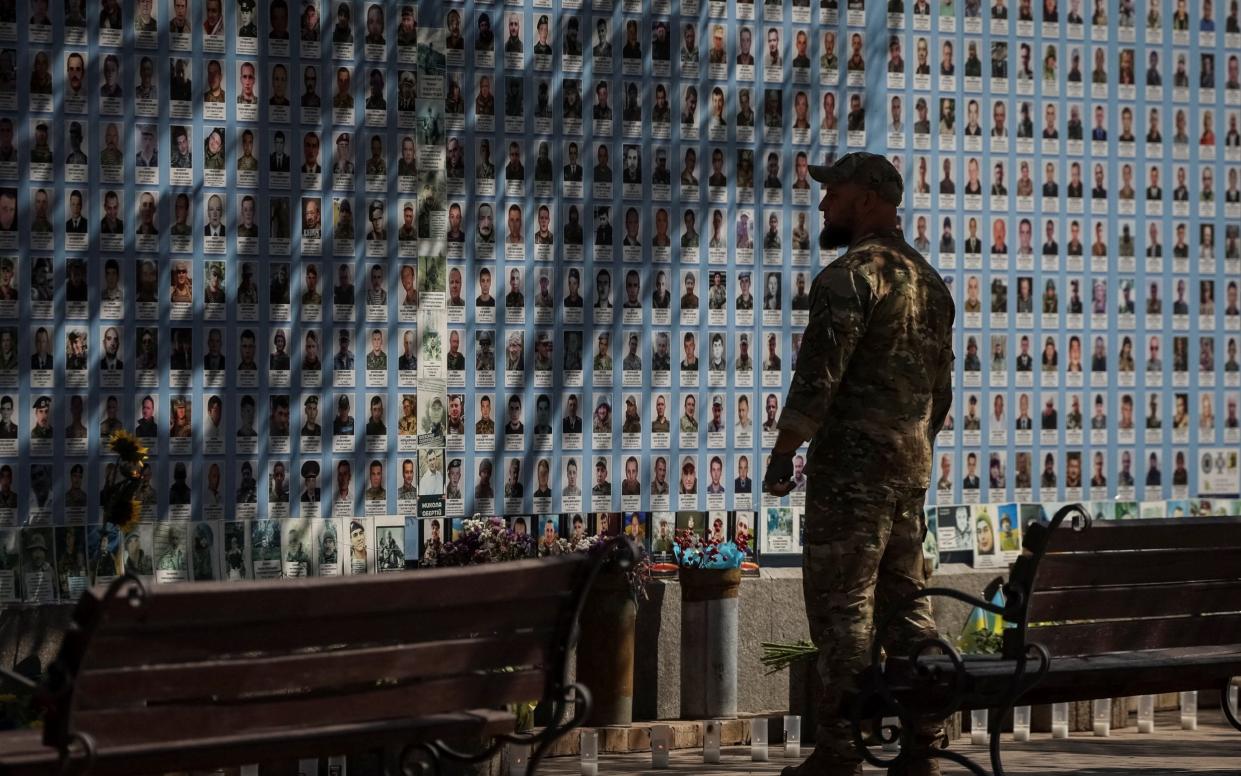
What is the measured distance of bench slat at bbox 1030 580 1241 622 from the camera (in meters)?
6.27

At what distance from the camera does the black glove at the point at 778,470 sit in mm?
6554

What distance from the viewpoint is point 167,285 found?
8.10 meters

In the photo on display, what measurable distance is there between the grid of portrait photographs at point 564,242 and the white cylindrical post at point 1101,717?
119 centimetres

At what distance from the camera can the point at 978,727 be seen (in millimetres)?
8617

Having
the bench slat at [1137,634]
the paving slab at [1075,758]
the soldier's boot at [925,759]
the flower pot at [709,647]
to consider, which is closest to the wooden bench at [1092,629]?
the bench slat at [1137,634]

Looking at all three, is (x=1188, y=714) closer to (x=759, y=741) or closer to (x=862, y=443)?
(x=759, y=741)

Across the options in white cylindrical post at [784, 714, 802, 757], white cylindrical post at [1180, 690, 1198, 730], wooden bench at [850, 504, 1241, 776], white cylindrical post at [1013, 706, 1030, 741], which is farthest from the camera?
white cylindrical post at [1180, 690, 1198, 730]

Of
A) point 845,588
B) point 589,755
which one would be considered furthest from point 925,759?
point 589,755

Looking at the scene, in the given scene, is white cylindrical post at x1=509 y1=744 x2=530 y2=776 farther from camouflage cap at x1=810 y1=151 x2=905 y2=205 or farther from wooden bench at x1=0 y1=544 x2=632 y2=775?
camouflage cap at x1=810 y1=151 x2=905 y2=205

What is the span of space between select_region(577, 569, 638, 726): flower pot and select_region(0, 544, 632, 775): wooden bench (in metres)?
3.03

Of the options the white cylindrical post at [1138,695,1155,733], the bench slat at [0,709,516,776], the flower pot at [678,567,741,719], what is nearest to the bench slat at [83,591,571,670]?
the bench slat at [0,709,516,776]

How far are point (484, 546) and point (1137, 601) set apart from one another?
2682mm

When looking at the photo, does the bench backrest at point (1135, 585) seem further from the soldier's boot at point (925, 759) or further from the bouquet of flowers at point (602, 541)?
the bouquet of flowers at point (602, 541)

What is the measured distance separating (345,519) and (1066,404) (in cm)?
357
